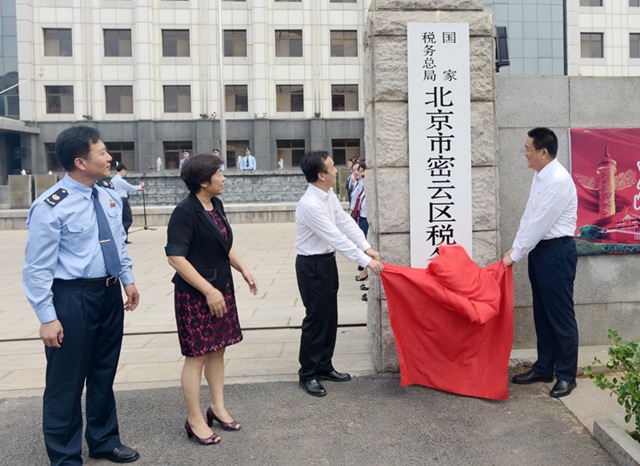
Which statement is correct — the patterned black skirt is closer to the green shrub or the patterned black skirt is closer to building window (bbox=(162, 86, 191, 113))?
the green shrub

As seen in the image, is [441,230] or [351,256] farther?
[441,230]

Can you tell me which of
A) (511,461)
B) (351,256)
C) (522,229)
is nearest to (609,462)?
(511,461)

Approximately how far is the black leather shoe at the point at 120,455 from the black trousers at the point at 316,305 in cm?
152

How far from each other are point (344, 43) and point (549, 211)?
113 feet

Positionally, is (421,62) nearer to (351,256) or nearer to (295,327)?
(351,256)

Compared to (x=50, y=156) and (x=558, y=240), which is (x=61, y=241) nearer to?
(x=558, y=240)

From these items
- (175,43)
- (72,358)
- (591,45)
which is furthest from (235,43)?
(72,358)

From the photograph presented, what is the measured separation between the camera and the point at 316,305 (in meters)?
4.92

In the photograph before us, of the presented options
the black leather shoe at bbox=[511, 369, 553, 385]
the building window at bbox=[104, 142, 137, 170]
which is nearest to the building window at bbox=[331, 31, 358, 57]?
the building window at bbox=[104, 142, 137, 170]

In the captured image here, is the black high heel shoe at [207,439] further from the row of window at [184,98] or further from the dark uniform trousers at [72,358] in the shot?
the row of window at [184,98]

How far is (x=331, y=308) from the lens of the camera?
5.00 meters

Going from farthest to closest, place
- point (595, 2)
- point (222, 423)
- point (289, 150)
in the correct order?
point (289, 150) < point (595, 2) < point (222, 423)

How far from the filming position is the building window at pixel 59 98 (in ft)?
121

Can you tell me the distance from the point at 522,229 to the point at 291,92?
33801 mm
